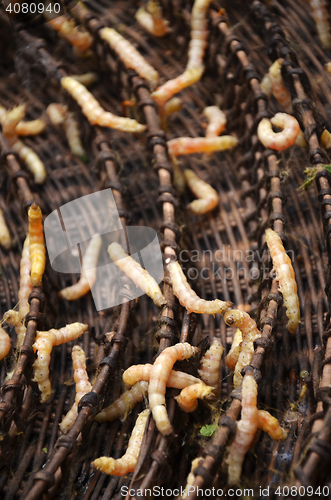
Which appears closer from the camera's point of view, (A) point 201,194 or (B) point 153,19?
(A) point 201,194

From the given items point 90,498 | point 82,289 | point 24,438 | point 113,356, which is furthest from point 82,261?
point 90,498

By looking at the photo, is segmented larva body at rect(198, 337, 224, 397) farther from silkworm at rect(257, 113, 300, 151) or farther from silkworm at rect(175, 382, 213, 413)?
silkworm at rect(257, 113, 300, 151)

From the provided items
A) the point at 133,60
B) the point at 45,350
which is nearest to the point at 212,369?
the point at 45,350

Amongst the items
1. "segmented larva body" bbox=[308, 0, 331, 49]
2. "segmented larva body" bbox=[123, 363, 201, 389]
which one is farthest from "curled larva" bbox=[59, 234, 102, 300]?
"segmented larva body" bbox=[308, 0, 331, 49]

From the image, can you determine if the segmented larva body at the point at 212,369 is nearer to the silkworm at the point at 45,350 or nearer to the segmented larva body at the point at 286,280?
the segmented larva body at the point at 286,280

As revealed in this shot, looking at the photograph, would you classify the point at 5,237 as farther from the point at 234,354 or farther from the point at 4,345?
the point at 234,354
